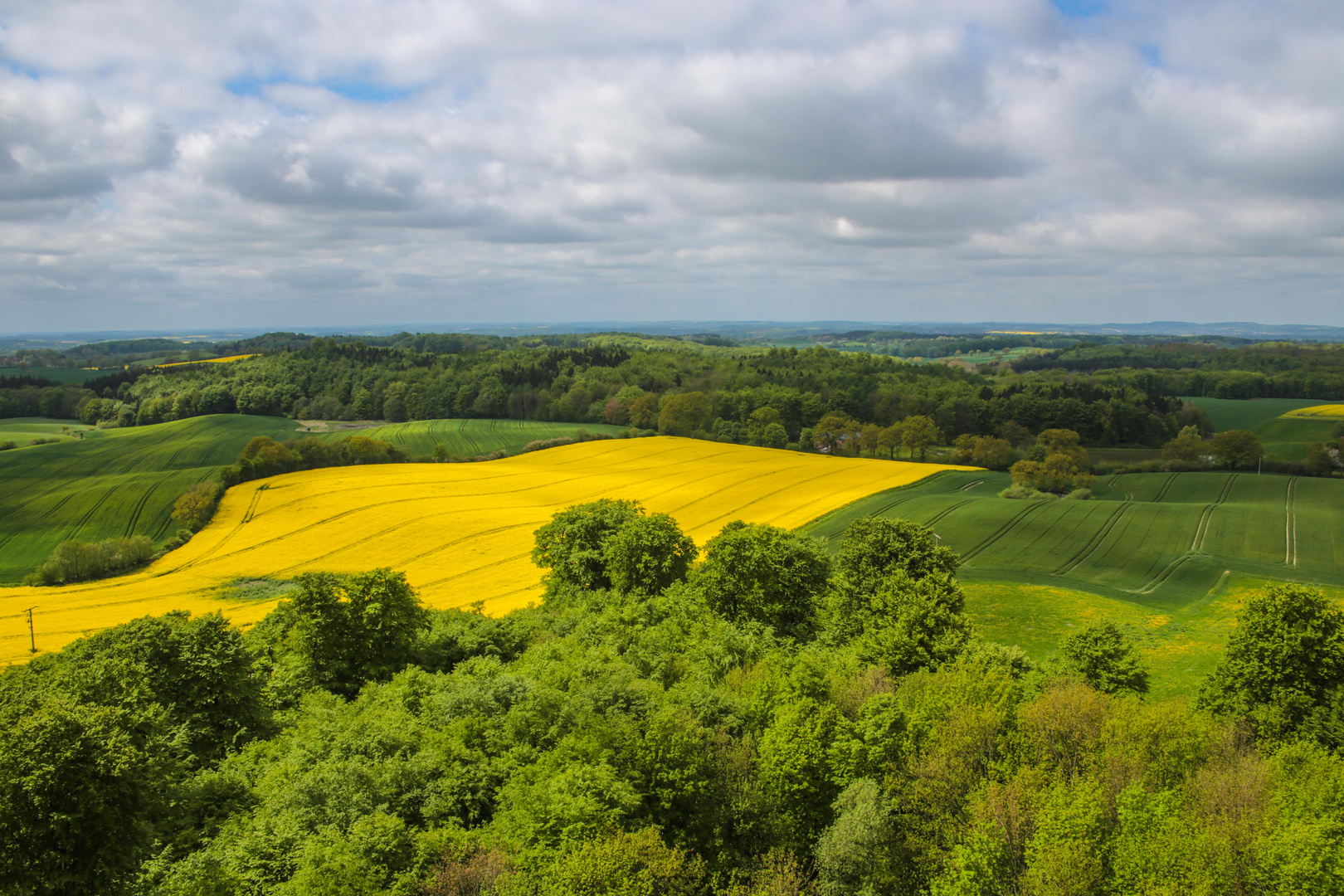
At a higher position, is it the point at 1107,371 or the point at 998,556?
the point at 1107,371

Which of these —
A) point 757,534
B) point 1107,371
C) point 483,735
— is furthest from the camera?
point 1107,371

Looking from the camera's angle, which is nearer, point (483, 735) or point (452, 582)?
point (483, 735)

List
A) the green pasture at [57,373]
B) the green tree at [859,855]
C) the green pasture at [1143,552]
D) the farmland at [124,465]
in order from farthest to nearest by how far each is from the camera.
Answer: the green pasture at [57,373] → the farmland at [124,465] → the green pasture at [1143,552] → the green tree at [859,855]

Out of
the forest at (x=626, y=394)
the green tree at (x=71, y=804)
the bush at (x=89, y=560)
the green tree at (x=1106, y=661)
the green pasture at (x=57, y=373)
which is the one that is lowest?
the bush at (x=89, y=560)

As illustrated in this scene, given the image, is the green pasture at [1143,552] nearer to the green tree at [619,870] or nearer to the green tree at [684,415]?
the green tree at [619,870]

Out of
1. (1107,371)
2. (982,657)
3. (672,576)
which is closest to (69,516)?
(672,576)

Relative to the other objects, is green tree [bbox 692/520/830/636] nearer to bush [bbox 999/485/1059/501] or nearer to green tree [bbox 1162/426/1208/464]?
bush [bbox 999/485/1059/501]

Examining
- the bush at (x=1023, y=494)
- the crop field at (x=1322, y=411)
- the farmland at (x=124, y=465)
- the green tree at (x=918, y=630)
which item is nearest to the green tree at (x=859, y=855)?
the green tree at (x=918, y=630)

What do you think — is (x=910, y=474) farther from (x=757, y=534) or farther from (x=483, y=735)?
(x=483, y=735)
